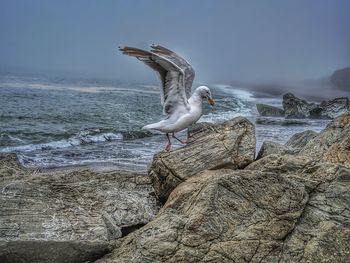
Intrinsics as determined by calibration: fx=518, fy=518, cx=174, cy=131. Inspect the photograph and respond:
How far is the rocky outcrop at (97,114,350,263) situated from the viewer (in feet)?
15.3

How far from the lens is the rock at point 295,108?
30281 millimetres

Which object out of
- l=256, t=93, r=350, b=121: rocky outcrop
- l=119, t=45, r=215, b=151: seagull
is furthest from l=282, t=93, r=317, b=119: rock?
l=119, t=45, r=215, b=151: seagull

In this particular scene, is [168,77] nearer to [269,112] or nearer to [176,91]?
[176,91]

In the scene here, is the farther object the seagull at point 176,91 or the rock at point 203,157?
the seagull at point 176,91

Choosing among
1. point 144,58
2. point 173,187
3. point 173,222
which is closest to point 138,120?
point 144,58

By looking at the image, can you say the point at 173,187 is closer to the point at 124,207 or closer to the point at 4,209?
the point at 124,207

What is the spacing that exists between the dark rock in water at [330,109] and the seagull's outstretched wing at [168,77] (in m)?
22.9

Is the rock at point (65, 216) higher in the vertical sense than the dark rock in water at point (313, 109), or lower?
higher

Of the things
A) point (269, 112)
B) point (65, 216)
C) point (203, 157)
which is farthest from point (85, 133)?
point (65, 216)

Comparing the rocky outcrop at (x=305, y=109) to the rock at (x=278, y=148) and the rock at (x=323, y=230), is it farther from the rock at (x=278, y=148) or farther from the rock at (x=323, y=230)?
the rock at (x=323, y=230)

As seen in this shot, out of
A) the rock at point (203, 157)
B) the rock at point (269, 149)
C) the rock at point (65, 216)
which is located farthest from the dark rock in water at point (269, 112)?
the rock at point (65, 216)

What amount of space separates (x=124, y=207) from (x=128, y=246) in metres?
1.21

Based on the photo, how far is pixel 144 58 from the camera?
8.11 m

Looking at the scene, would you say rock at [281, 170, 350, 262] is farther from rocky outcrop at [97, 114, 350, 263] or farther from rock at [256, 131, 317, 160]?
rock at [256, 131, 317, 160]
